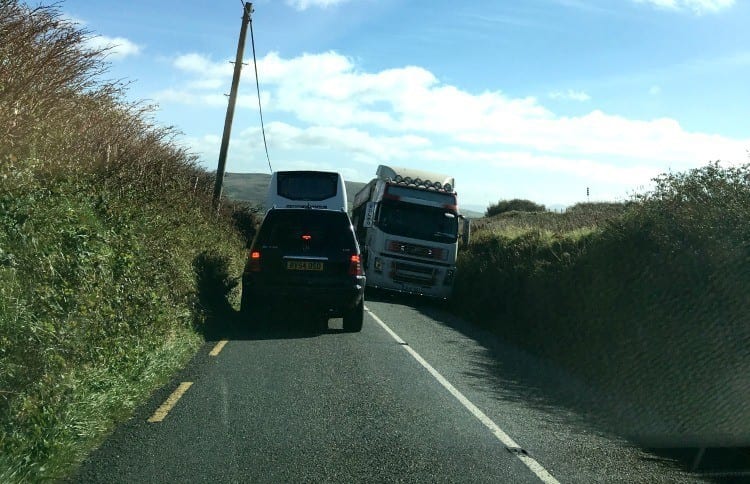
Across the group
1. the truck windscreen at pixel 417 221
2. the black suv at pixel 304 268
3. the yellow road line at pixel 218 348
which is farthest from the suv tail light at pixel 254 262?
the truck windscreen at pixel 417 221

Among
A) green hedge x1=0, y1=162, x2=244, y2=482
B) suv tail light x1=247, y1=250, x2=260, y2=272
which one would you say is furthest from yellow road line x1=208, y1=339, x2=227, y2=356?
suv tail light x1=247, y1=250, x2=260, y2=272

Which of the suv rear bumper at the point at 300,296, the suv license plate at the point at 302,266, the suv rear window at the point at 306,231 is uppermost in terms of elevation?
the suv rear window at the point at 306,231

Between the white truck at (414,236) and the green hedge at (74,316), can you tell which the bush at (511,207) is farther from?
the green hedge at (74,316)

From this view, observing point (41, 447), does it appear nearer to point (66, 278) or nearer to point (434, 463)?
point (66, 278)

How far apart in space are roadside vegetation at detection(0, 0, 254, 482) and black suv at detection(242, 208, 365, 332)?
3.80 feet

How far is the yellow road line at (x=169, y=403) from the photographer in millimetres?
6812

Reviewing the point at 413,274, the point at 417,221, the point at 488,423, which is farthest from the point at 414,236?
the point at 488,423

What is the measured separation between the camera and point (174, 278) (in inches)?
466

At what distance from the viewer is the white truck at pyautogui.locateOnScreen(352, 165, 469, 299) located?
2212 centimetres

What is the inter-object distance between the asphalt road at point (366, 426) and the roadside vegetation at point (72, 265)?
0.38 metres

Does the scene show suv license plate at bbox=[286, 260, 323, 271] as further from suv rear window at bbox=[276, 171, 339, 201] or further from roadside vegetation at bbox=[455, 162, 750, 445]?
suv rear window at bbox=[276, 171, 339, 201]

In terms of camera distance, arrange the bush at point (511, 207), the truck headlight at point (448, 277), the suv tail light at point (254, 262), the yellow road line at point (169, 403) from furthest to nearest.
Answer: the bush at point (511, 207)
the truck headlight at point (448, 277)
the suv tail light at point (254, 262)
the yellow road line at point (169, 403)

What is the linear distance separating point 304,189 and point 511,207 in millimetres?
46791

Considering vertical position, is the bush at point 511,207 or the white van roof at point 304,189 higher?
the bush at point 511,207
